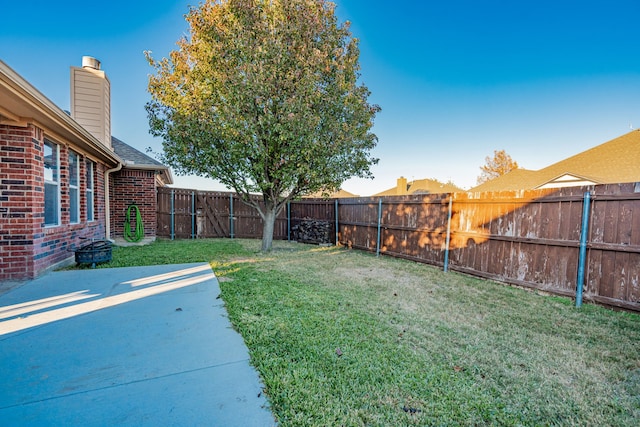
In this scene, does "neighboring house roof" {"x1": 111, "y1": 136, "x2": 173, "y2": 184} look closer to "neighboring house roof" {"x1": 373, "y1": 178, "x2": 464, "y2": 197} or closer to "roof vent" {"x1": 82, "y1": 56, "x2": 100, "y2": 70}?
"roof vent" {"x1": 82, "y1": 56, "x2": 100, "y2": 70}

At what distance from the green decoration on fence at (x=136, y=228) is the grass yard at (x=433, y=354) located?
6194 mm

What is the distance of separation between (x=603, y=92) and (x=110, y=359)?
17.6m

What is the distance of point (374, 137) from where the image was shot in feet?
29.9

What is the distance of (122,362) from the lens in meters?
2.25

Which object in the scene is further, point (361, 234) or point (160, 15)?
point (361, 234)

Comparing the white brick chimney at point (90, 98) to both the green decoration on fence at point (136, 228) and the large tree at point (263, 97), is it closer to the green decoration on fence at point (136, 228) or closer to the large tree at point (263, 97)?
the large tree at point (263, 97)

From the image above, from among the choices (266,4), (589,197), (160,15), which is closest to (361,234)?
(589,197)

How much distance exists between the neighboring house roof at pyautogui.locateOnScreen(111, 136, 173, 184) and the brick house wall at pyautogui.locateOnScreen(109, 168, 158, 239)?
1.19 feet

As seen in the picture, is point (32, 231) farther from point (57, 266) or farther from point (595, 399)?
point (595, 399)

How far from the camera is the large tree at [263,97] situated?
679 cm

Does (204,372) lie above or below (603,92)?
below

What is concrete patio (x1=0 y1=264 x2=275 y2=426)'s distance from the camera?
171 centimetres

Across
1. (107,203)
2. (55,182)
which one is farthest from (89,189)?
(55,182)

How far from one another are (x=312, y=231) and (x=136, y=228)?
6253 mm
